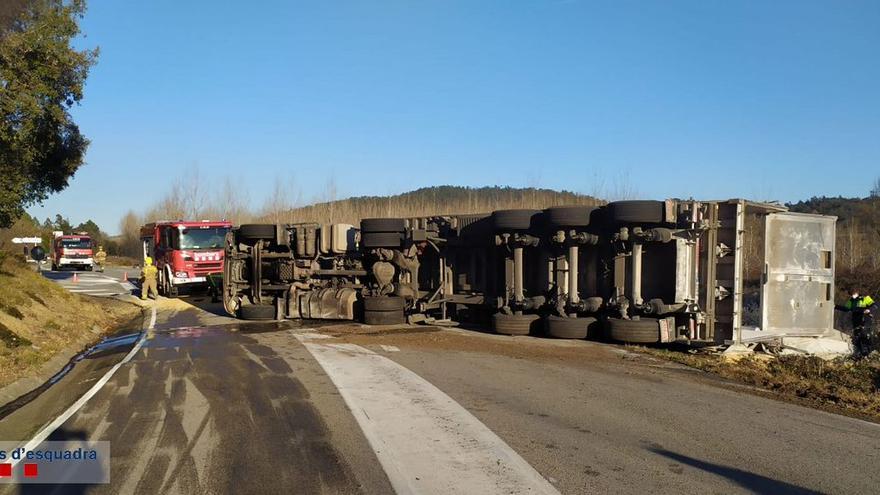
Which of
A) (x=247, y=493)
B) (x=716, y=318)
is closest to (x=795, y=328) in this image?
(x=716, y=318)

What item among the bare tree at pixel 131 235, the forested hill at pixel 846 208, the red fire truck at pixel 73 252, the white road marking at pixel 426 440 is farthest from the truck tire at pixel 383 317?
the bare tree at pixel 131 235

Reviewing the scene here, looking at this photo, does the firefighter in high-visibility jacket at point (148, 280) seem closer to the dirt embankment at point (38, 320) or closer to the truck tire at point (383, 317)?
the dirt embankment at point (38, 320)

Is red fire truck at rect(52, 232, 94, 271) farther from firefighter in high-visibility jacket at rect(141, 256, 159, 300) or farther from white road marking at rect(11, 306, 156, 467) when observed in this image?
white road marking at rect(11, 306, 156, 467)

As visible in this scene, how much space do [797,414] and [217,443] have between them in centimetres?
616

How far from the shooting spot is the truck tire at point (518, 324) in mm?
13508

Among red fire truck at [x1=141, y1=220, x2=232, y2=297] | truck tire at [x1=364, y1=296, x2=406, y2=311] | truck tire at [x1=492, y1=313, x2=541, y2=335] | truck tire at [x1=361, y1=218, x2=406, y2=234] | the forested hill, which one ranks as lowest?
truck tire at [x1=492, y1=313, x2=541, y2=335]

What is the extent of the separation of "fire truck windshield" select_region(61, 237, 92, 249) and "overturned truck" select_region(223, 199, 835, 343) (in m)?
38.4

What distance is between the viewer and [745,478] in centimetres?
516

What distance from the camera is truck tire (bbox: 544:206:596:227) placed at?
1301cm

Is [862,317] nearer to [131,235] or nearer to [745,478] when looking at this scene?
[745,478]

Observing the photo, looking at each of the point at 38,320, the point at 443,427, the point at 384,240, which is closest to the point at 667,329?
the point at 443,427

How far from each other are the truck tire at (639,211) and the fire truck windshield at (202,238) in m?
17.8

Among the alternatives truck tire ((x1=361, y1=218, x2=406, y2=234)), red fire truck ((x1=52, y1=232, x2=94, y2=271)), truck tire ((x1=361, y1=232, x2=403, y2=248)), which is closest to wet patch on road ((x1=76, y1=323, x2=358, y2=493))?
truck tire ((x1=361, y1=232, x2=403, y2=248))

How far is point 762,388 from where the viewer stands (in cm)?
883
